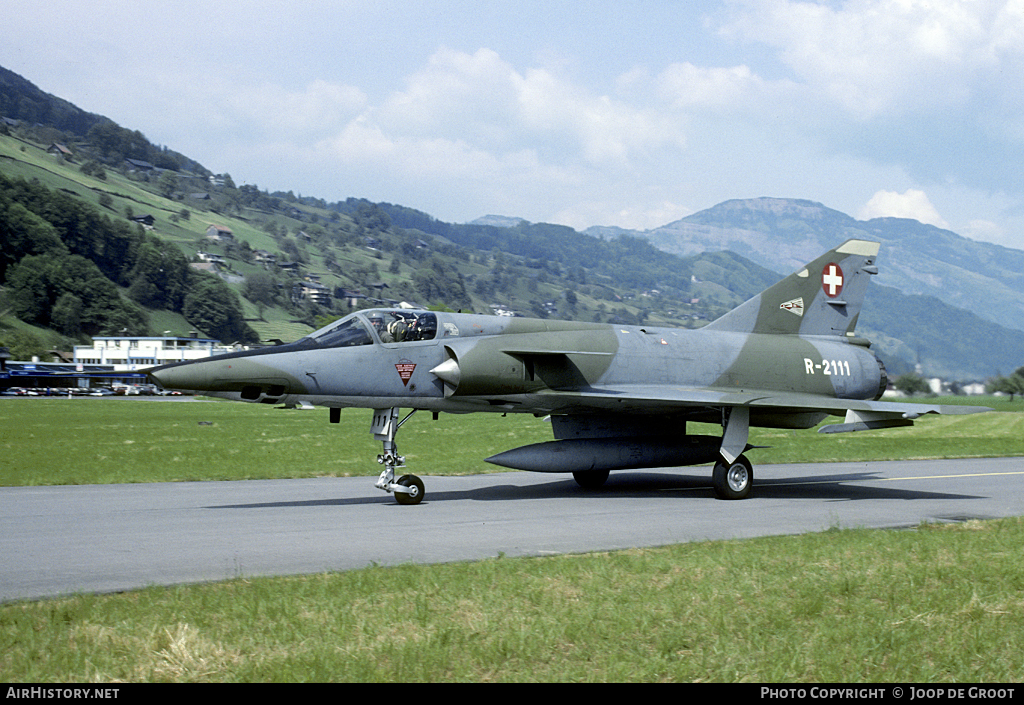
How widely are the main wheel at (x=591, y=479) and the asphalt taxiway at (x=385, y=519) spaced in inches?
16.3

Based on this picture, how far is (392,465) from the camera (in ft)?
43.3

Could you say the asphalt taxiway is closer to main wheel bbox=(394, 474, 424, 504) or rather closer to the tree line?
main wheel bbox=(394, 474, 424, 504)

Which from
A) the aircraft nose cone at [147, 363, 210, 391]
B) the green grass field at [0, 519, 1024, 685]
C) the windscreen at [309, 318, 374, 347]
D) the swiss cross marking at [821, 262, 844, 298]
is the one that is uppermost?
the swiss cross marking at [821, 262, 844, 298]

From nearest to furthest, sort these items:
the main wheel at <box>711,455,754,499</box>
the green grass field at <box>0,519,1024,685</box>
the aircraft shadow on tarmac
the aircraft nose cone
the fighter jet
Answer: the green grass field at <box>0,519,1024,685</box>
the aircraft nose cone
the fighter jet
the aircraft shadow on tarmac
the main wheel at <box>711,455,754,499</box>

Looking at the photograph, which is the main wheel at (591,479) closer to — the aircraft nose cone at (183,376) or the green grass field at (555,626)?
the aircraft nose cone at (183,376)

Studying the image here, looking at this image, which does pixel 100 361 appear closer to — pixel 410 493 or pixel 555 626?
pixel 410 493

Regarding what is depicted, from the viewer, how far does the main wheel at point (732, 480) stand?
47.5 ft

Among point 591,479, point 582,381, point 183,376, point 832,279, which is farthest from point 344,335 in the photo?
point 832,279

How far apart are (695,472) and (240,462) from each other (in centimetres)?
1017

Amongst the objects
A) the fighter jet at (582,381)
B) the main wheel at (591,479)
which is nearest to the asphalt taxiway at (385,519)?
the main wheel at (591,479)

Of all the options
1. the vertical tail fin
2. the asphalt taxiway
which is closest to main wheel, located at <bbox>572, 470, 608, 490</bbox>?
the asphalt taxiway

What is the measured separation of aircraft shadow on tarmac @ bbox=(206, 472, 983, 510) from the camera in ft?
45.1

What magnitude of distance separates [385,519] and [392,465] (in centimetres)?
191

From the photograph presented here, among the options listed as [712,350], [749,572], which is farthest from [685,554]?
[712,350]
